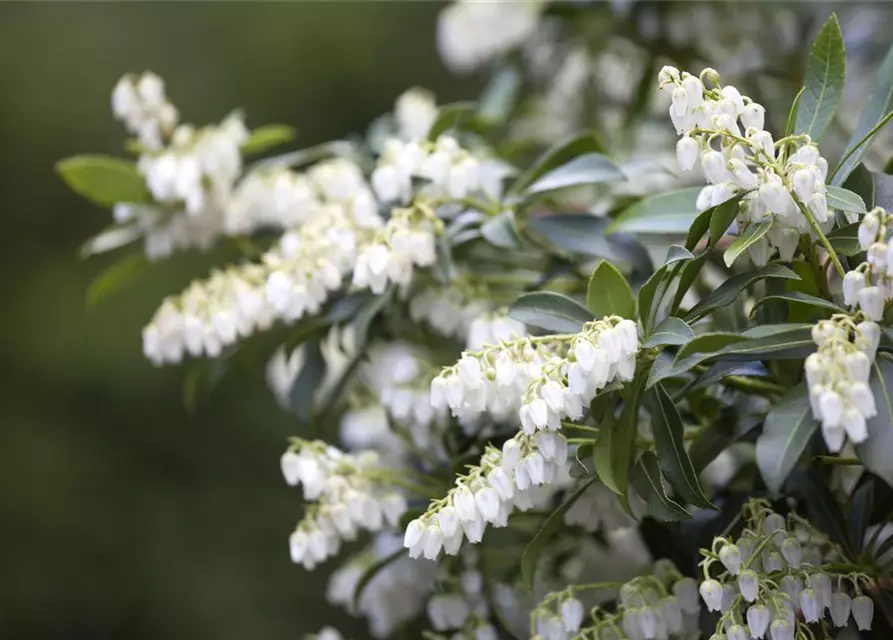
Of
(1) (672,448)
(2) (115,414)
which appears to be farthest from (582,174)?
(2) (115,414)

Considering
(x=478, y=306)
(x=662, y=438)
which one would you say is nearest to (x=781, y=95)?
(x=478, y=306)

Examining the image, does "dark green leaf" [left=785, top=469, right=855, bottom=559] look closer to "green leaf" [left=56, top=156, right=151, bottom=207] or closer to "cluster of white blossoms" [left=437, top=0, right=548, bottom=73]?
"green leaf" [left=56, top=156, right=151, bottom=207]

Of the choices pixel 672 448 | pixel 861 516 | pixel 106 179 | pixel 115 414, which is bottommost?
pixel 115 414

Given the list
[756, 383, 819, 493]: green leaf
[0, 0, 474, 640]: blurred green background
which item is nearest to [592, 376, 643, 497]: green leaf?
[756, 383, 819, 493]: green leaf

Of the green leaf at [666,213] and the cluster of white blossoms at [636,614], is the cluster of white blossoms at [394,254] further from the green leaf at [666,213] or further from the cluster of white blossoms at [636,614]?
the cluster of white blossoms at [636,614]

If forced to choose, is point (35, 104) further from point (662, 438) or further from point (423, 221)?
point (662, 438)

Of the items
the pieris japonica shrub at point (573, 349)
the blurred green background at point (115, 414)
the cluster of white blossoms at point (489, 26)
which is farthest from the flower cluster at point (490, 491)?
the blurred green background at point (115, 414)

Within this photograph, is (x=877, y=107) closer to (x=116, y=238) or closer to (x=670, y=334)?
(x=670, y=334)

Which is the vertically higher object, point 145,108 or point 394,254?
point 145,108

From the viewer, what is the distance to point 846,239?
23.5 inches

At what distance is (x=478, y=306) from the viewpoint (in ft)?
2.90

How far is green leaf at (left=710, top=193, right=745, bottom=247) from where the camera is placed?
583 millimetres

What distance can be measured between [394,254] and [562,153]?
227 millimetres

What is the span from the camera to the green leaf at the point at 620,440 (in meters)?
0.63
